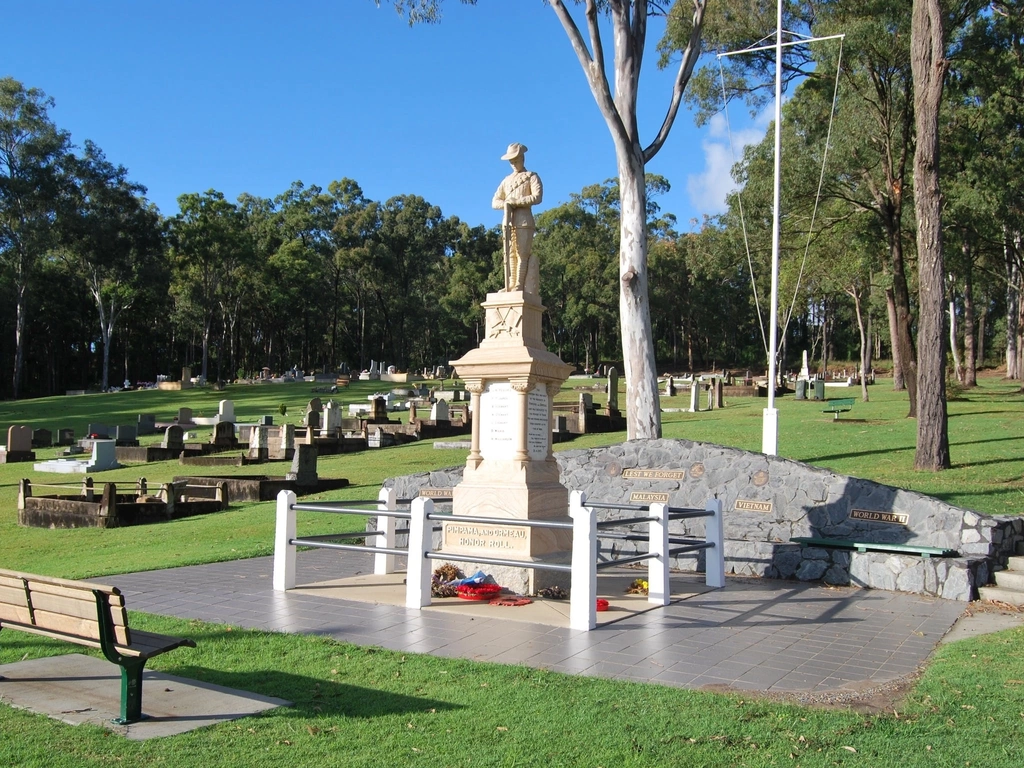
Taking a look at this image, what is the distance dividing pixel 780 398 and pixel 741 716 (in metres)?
38.4

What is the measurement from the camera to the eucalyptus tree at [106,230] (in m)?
63.4

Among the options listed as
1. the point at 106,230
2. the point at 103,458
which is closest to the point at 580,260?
the point at 106,230

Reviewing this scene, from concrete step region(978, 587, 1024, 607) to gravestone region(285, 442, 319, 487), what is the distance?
1443 centimetres

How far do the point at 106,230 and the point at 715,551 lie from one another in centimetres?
6281

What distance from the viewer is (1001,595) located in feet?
31.7

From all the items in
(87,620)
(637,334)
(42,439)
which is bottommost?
(42,439)

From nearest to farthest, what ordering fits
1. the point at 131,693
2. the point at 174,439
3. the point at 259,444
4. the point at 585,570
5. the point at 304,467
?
1. the point at 131,693
2. the point at 585,570
3. the point at 304,467
4. the point at 259,444
5. the point at 174,439

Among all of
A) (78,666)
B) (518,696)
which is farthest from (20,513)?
(518,696)

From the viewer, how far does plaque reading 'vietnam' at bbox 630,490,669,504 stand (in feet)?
43.9

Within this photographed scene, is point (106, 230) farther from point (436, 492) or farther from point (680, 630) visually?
point (680, 630)

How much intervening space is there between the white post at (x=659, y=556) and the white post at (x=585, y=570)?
3.91ft

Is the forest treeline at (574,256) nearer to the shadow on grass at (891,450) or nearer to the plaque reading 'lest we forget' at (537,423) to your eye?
the shadow on grass at (891,450)

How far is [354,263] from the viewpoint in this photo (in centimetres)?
8156

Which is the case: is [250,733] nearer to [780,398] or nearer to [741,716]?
[741,716]
